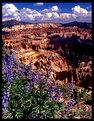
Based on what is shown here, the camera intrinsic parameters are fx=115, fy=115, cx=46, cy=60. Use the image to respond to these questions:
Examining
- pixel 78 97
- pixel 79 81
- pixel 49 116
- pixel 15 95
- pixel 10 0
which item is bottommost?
pixel 79 81

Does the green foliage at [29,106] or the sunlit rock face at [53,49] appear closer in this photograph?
the green foliage at [29,106]

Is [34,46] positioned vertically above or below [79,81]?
above

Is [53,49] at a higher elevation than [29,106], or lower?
higher

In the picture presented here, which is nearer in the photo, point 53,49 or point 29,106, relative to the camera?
point 29,106

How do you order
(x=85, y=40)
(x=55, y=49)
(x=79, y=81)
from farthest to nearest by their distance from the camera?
(x=85, y=40) < (x=55, y=49) < (x=79, y=81)

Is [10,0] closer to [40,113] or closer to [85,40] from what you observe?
[40,113]

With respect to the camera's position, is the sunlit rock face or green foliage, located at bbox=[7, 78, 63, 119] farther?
the sunlit rock face

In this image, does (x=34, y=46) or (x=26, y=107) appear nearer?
(x=26, y=107)

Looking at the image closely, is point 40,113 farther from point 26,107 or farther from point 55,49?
point 55,49

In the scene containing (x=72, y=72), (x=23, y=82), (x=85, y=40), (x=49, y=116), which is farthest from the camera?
(x=85, y=40)

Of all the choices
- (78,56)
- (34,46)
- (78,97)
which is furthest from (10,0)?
(78,56)
